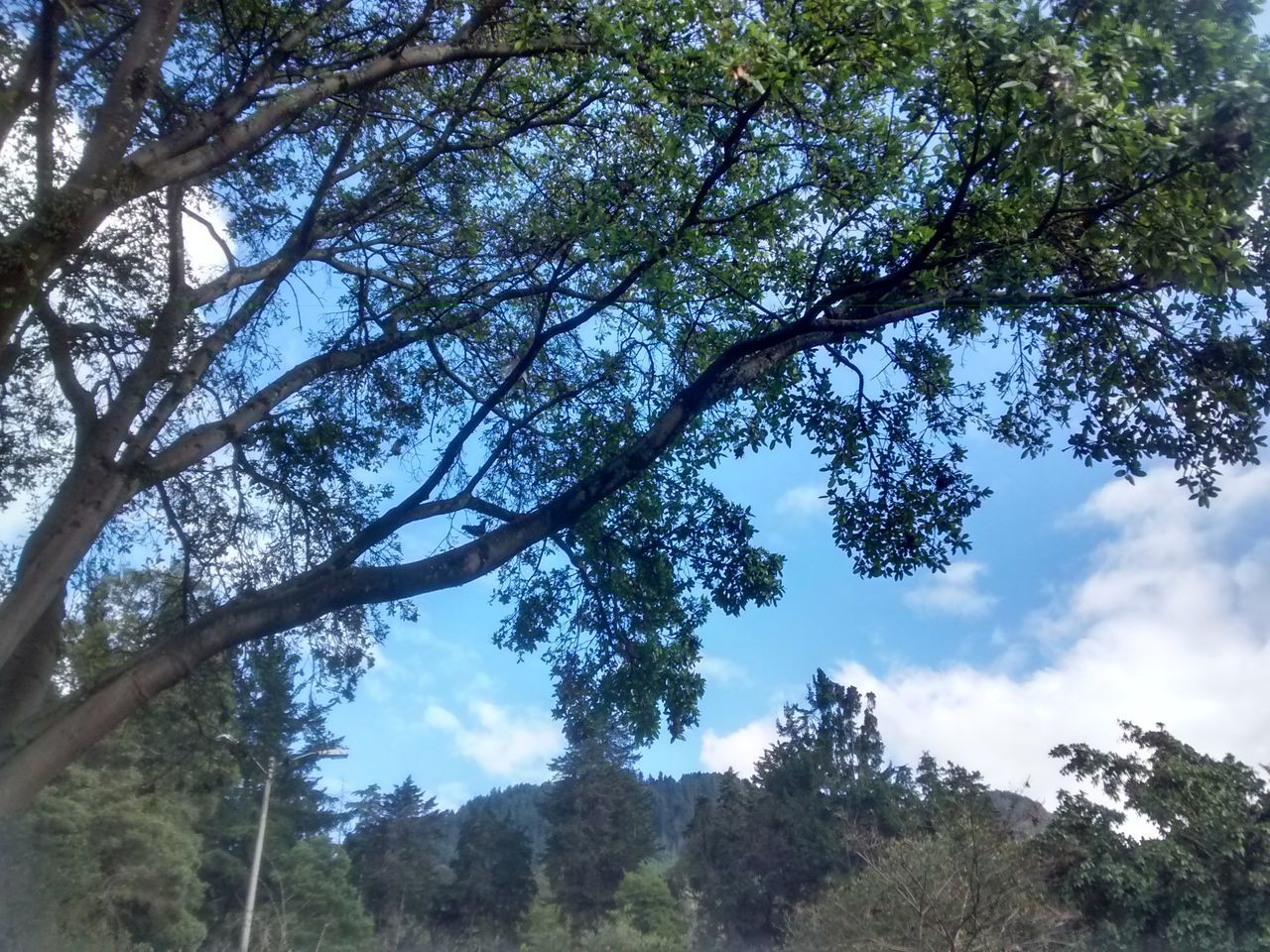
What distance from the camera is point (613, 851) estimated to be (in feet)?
116

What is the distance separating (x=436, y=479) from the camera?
843 centimetres

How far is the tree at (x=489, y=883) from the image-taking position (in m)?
33.9

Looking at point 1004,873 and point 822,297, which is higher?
point 822,297

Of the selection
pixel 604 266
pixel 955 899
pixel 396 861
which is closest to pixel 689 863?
pixel 396 861

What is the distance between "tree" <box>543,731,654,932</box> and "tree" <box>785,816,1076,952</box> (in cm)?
1706

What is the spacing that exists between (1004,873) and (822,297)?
429 inches

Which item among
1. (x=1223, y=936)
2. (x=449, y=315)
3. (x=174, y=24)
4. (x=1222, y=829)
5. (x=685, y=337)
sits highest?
(x=174, y=24)

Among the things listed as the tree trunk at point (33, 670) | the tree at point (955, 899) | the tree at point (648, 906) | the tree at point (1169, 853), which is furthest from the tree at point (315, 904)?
the tree trunk at point (33, 670)

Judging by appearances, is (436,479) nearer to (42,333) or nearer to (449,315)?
(449,315)

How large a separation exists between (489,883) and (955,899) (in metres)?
21.9

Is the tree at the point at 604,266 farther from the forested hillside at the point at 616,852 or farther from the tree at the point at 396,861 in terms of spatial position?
the tree at the point at 396,861

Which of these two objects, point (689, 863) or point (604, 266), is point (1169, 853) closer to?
point (604, 266)

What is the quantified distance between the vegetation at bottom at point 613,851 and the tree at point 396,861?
0.22ft

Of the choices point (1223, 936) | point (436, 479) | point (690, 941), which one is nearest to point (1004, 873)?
point (1223, 936)
